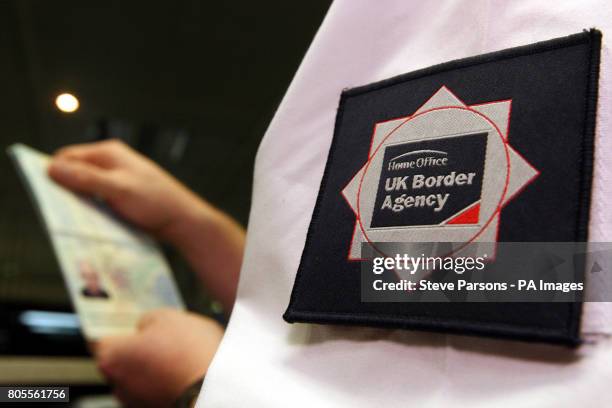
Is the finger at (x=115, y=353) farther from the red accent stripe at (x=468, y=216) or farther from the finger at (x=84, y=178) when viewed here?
the red accent stripe at (x=468, y=216)

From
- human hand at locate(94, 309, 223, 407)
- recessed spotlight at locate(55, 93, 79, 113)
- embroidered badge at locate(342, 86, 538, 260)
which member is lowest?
human hand at locate(94, 309, 223, 407)

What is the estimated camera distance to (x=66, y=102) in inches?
31.5

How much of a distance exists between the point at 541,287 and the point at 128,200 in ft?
2.27

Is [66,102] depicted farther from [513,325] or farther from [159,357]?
[513,325]

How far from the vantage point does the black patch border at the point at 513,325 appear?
7.0 inches

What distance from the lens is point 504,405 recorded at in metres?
0.19

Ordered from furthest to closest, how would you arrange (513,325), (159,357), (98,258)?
(98,258), (159,357), (513,325)

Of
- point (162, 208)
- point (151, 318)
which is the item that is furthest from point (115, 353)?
point (162, 208)

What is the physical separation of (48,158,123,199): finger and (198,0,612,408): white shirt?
52 cm

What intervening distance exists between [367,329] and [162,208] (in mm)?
614

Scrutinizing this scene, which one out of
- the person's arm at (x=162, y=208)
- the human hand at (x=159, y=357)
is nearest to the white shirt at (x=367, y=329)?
the human hand at (x=159, y=357)

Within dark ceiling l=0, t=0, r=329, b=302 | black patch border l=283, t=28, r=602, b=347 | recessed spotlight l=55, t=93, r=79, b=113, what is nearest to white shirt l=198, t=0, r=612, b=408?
black patch border l=283, t=28, r=602, b=347

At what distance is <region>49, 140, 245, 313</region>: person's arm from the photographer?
76 centimetres

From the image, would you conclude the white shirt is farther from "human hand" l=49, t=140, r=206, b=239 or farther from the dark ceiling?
"human hand" l=49, t=140, r=206, b=239
